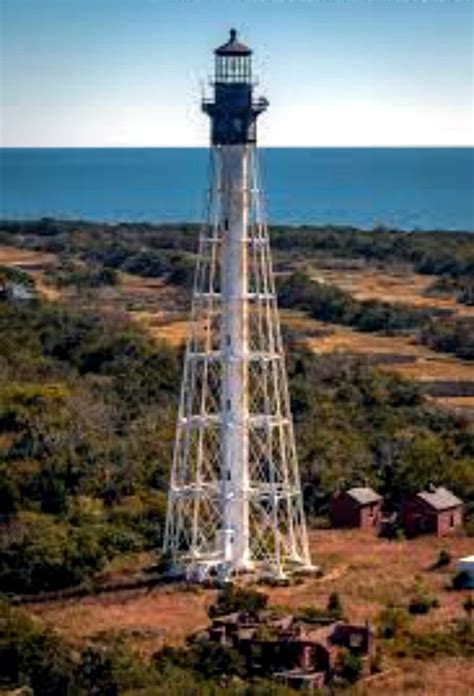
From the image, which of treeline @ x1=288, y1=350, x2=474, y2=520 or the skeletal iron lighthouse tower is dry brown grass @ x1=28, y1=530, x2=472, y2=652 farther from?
treeline @ x1=288, y1=350, x2=474, y2=520

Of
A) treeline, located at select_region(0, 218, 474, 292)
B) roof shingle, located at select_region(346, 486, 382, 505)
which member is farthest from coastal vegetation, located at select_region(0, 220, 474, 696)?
treeline, located at select_region(0, 218, 474, 292)

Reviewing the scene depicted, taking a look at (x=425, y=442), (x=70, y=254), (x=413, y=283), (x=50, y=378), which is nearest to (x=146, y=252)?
(x=70, y=254)

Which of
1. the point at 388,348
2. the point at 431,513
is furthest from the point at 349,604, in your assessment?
the point at 388,348

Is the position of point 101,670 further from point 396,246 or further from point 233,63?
point 396,246

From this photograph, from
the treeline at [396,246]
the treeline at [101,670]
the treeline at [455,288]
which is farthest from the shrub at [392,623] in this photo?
the treeline at [396,246]

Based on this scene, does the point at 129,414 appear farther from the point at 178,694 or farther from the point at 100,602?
the point at 178,694

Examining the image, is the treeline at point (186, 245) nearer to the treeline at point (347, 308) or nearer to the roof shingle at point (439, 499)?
the treeline at point (347, 308)
